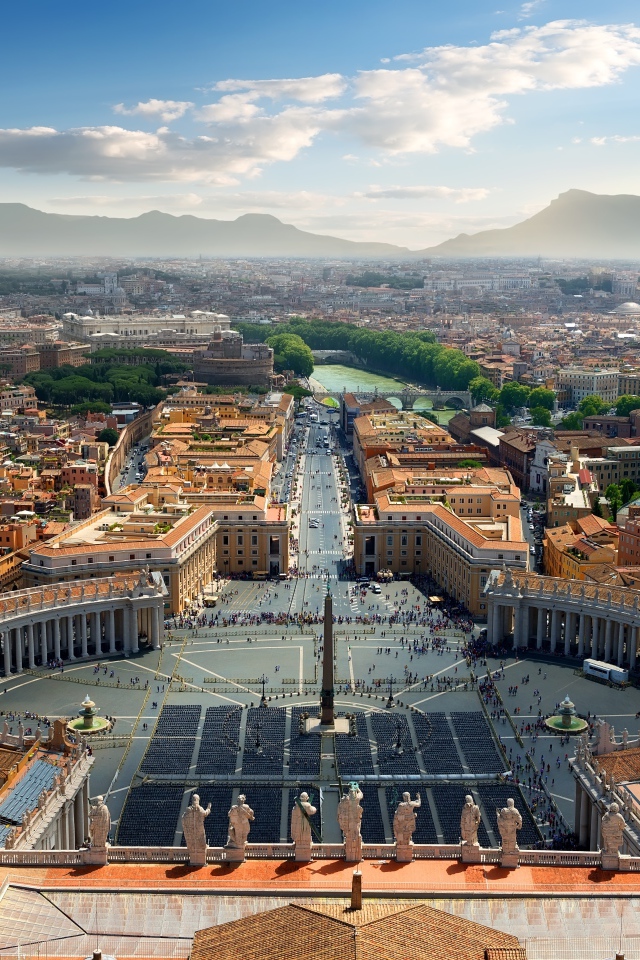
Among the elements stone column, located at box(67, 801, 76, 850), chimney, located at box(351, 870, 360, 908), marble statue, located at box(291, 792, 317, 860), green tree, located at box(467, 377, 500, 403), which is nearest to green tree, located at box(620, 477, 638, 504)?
stone column, located at box(67, 801, 76, 850)

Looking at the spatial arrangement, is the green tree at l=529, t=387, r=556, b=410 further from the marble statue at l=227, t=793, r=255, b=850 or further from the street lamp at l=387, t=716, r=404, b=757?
the marble statue at l=227, t=793, r=255, b=850

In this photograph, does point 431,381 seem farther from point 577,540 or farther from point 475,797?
point 475,797

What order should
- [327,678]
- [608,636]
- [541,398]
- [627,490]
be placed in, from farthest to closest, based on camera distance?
[541,398], [627,490], [608,636], [327,678]

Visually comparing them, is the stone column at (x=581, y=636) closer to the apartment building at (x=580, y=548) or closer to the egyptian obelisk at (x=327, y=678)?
the apartment building at (x=580, y=548)

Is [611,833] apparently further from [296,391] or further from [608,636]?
[296,391]

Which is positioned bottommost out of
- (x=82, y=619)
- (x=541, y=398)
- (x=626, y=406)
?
(x=82, y=619)

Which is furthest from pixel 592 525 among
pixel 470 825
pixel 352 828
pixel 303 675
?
pixel 352 828

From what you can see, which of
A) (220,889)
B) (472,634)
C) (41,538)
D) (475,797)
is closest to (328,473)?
(41,538)
